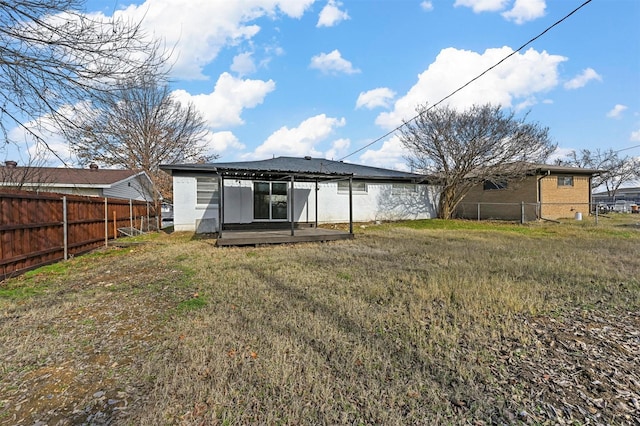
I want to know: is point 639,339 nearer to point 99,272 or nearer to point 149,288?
point 149,288

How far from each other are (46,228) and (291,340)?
662 cm

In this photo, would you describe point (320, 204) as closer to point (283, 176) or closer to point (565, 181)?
point (283, 176)

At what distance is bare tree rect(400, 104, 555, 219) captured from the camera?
15391 mm

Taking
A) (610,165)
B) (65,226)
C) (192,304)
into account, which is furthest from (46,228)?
(610,165)

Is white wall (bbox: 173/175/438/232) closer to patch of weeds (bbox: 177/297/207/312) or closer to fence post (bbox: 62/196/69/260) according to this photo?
fence post (bbox: 62/196/69/260)

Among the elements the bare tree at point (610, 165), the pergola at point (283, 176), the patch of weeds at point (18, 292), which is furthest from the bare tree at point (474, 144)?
the bare tree at point (610, 165)

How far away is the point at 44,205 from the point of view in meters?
6.34

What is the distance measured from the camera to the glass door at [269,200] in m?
13.2

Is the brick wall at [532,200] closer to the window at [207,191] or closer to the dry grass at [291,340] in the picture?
the dry grass at [291,340]

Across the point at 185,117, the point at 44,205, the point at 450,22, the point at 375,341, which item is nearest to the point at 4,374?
the point at 375,341

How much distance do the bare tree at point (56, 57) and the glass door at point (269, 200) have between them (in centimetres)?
875

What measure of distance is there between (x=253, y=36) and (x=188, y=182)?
6.10 meters

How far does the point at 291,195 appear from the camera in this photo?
10258 mm

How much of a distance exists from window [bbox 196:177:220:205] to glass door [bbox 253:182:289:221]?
1.65 metres
